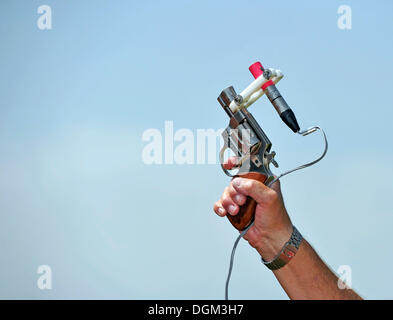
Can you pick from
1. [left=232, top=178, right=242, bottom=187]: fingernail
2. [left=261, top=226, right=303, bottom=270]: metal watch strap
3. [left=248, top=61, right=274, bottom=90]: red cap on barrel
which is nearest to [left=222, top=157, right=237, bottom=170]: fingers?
[left=232, top=178, right=242, bottom=187]: fingernail

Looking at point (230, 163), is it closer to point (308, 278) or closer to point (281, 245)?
point (281, 245)

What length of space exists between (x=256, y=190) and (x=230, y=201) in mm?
185

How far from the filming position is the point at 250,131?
2.44m

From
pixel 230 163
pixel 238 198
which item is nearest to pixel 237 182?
pixel 238 198

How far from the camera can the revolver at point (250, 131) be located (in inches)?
87.5

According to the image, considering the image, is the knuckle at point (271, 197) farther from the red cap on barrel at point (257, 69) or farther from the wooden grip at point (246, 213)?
the red cap on barrel at point (257, 69)

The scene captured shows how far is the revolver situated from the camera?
222 centimetres

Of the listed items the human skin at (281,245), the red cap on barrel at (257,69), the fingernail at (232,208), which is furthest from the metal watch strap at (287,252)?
the red cap on barrel at (257,69)

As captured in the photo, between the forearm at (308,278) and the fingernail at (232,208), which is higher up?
the fingernail at (232,208)

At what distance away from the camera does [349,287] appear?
210cm

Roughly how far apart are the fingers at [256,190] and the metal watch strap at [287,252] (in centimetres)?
25

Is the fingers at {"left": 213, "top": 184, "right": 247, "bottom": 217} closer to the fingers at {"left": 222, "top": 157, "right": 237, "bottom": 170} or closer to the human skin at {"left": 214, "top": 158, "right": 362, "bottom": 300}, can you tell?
the human skin at {"left": 214, "top": 158, "right": 362, "bottom": 300}

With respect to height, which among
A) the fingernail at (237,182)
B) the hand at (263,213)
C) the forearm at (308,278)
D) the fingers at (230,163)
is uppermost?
the fingers at (230,163)
